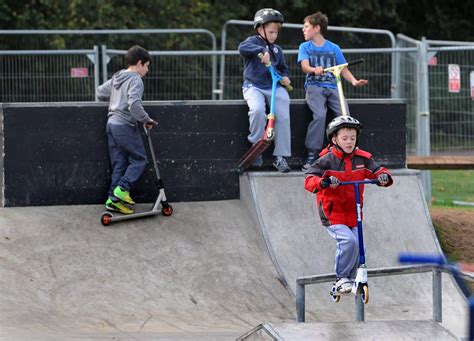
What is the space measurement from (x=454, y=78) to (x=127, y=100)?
6103mm

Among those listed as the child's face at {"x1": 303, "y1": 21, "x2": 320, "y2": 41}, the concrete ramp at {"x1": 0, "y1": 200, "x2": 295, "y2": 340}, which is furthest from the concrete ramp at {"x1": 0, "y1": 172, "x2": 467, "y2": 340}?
the child's face at {"x1": 303, "y1": 21, "x2": 320, "y2": 41}

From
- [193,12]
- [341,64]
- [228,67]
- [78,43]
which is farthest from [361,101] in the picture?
[193,12]

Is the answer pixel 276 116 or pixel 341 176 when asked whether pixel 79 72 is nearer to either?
pixel 276 116

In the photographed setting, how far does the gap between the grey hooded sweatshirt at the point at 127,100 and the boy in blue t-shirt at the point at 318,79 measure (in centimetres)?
184

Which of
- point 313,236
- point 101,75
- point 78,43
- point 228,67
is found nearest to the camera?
point 313,236

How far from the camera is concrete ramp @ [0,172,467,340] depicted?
10.1 m

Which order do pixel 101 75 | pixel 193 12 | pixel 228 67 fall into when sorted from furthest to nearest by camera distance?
pixel 193 12
pixel 228 67
pixel 101 75

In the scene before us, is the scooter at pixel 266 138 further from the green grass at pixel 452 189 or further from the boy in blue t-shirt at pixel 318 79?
the green grass at pixel 452 189

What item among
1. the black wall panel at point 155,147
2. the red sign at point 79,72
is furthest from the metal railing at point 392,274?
the red sign at point 79,72

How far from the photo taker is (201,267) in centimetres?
1119

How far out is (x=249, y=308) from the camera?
1069cm

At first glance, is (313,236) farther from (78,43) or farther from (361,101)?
(78,43)

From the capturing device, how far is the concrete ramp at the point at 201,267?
1013 cm

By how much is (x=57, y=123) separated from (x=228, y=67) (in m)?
6.48
